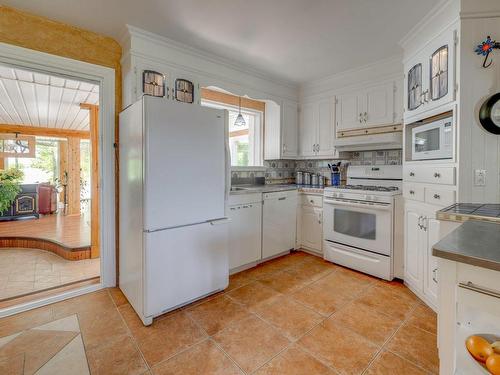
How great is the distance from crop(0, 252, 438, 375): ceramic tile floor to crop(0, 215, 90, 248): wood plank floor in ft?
6.09

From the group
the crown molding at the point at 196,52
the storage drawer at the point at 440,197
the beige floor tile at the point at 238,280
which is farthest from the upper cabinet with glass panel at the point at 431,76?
the beige floor tile at the point at 238,280

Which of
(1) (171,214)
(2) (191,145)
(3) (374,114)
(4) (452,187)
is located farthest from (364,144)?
(1) (171,214)

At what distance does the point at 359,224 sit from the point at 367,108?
142 centimetres

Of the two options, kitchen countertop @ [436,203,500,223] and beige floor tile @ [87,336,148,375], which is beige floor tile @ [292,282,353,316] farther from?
beige floor tile @ [87,336,148,375]

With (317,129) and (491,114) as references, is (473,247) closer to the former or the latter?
(491,114)

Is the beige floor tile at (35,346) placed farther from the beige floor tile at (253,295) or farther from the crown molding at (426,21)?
the crown molding at (426,21)

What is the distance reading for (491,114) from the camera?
169 centimetres

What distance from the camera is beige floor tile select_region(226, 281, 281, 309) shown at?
7.38 feet

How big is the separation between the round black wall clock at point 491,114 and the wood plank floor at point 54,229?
4.35 meters

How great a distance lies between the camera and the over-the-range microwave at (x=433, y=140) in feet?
6.39

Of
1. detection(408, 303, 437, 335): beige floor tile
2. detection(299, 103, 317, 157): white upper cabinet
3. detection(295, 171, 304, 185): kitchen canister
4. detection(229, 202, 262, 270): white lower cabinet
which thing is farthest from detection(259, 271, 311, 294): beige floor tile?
detection(299, 103, 317, 157): white upper cabinet

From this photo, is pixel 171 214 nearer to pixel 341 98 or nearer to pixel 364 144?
pixel 364 144

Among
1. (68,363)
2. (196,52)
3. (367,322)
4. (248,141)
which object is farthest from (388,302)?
(196,52)

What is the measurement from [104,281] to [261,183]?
2255 millimetres
